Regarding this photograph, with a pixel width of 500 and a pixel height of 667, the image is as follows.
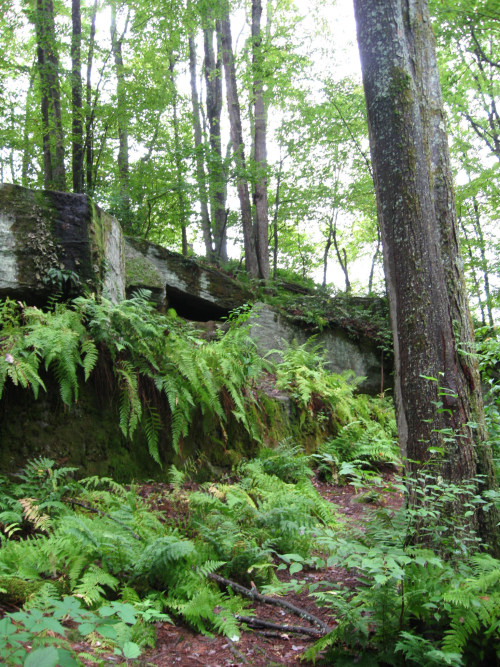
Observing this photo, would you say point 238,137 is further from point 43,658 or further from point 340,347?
point 43,658

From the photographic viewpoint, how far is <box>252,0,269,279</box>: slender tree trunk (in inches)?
479

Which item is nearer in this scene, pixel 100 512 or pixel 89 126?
pixel 100 512

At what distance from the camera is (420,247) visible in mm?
3285

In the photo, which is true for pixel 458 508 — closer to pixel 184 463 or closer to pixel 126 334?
pixel 184 463

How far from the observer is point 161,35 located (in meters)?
12.3

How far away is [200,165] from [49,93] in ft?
11.9

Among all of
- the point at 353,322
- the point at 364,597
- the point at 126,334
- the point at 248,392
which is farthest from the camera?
the point at 353,322

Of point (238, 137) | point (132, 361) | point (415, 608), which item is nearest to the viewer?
point (415, 608)

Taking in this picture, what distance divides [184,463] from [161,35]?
11.9m

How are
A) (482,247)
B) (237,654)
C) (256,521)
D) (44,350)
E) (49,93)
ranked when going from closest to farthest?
(237,654), (256,521), (44,350), (49,93), (482,247)

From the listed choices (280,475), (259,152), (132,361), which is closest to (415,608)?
(280,475)

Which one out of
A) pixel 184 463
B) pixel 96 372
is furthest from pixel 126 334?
pixel 184 463

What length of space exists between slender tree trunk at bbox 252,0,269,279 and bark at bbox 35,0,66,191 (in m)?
4.55

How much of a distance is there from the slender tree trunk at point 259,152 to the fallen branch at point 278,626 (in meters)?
10.0
